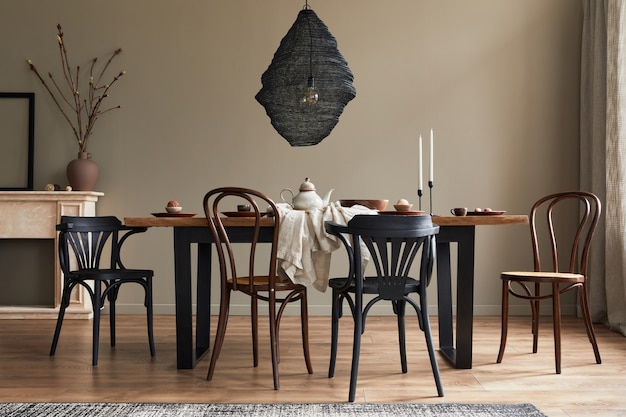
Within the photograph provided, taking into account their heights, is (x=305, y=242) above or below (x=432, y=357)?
above

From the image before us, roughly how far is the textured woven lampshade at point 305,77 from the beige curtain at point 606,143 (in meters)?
1.75

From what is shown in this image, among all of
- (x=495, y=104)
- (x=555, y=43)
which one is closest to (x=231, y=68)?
(x=495, y=104)

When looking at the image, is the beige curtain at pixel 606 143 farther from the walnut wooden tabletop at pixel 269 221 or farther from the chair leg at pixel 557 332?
the walnut wooden tabletop at pixel 269 221

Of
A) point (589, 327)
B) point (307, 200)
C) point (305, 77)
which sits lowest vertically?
point (589, 327)

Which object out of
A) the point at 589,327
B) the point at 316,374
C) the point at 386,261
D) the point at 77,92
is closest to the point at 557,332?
the point at 589,327

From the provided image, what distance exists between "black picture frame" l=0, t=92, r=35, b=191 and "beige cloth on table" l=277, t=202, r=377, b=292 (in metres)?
2.87

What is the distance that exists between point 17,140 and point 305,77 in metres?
2.61

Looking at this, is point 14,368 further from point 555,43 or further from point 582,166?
point 555,43

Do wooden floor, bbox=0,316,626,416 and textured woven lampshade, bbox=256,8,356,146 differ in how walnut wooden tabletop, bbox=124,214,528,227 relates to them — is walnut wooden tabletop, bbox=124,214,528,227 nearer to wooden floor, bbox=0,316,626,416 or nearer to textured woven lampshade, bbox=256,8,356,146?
wooden floor, bbox=0,316,626,416

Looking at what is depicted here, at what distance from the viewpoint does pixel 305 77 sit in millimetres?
3846

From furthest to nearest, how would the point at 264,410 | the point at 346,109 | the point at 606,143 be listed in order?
the point at 346,109 < the point at 606,143 < the point at 264,410

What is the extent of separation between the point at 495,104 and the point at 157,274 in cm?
286

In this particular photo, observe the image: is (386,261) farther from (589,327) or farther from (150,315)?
(150,315)

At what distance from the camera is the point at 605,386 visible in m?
2.95
